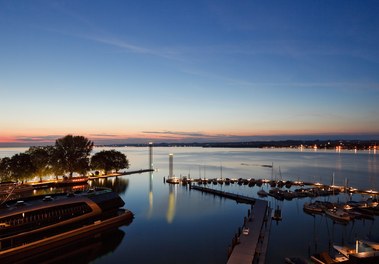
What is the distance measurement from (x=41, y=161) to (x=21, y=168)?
5205 mm

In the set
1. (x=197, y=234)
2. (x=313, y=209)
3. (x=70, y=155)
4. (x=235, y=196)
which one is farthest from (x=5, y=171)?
(x=313, y=209)

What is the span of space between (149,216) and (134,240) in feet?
29.5

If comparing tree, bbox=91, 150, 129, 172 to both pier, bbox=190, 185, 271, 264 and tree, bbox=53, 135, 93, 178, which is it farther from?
pier, bbox=190, 185, 271, 264

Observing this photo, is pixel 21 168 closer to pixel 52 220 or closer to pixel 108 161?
pixel 108 161

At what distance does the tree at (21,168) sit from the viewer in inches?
2275

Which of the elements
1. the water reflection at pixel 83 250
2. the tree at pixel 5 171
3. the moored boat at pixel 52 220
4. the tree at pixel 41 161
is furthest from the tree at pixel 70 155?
the water reflection at pixel 83 250

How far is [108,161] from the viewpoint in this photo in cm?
7681

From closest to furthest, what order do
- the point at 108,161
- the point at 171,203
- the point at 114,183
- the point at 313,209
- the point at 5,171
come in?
the point at 313,209 < the point at 171,203 < the point at 5,171 < the point at 114,183 < the point at 108,161

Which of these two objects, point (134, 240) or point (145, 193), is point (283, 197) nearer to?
point (145, 193)

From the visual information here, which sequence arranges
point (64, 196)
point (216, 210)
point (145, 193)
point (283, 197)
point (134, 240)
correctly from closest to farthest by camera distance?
point (134, 240)
point (64, 196)
point (216, 210)
point (283, 197)
point (145, 193)

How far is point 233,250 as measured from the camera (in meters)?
23.8

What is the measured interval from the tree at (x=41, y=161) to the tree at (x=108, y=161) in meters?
11.7

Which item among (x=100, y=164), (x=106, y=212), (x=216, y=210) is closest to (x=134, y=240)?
(x=106, y=212)

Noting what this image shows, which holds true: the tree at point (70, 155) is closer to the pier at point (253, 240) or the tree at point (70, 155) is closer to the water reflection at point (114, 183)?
the water reflection at point (114, 183)
